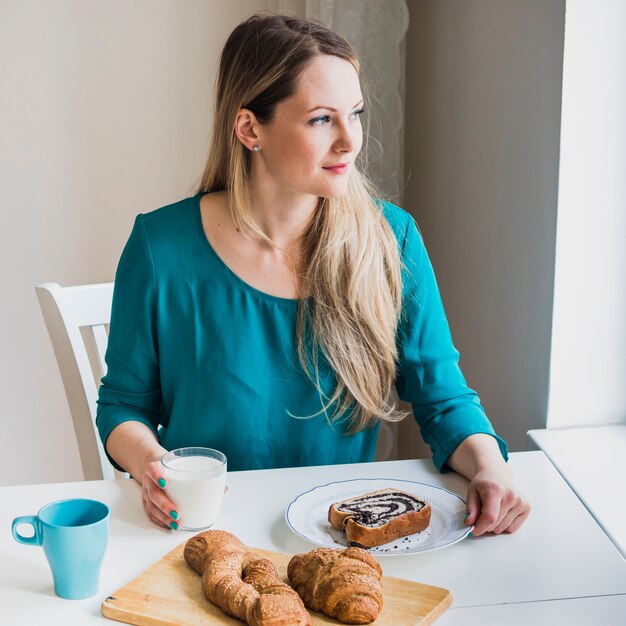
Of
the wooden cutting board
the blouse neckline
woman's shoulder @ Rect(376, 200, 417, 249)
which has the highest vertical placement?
woman's shoulder @ Rect(376, 200, 417, 249)

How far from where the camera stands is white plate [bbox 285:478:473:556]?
1.03 metres

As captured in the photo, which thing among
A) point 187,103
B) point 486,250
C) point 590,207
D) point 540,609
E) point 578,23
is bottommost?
point 540,609

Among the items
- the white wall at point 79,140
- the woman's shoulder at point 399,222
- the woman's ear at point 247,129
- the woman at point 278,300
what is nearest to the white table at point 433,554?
the woman at point 278,300

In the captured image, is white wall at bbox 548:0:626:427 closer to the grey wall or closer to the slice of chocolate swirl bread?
the grey wall

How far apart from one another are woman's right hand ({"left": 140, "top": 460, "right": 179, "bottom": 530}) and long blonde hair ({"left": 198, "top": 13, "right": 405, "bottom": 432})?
36cm

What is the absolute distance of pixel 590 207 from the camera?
5.11ft

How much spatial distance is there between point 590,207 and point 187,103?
3.92 ft

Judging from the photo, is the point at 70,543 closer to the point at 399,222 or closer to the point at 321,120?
the point at 321,120

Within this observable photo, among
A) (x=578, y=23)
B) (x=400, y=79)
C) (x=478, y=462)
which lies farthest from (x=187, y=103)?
(x=478, y=462)

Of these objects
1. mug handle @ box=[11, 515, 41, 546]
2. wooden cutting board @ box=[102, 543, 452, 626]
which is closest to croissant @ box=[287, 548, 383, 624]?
wooden cutting board @ box=[102, 543, 452, 626]

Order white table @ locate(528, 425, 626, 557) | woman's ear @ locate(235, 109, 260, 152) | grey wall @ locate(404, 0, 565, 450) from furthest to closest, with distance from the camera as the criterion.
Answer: grey wall @ locate(404, 0, 565, 450)
woman's ear @ locate(235, 109, 260, 152)
white table @ locate(528, 425, 626, 557)

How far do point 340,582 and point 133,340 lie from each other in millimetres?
645

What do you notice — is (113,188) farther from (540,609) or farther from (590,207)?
(540,609)

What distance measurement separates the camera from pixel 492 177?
72.6 inches
